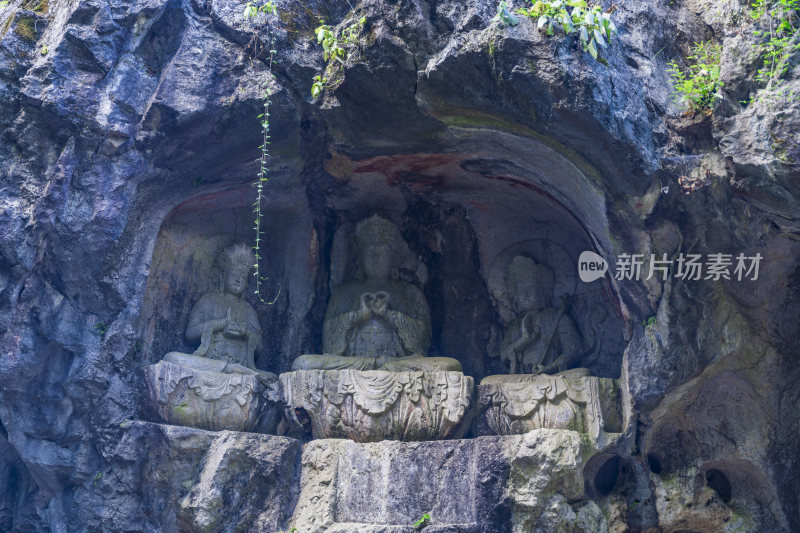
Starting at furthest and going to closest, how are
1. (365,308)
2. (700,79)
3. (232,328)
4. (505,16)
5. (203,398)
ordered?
(365,308), (232,328), (203,398), (700,79), (505,16)

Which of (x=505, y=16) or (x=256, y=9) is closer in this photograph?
(x=505, y=16)

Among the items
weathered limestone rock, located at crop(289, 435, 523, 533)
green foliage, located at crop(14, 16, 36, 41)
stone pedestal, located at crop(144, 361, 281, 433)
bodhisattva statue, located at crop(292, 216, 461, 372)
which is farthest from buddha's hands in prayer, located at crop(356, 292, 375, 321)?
green foliage, located at crop(14, 16, 36, 41)

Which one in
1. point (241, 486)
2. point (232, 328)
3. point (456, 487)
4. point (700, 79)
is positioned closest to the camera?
point (700, 79)

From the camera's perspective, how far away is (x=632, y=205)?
5.96m

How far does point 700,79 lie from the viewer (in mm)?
5805

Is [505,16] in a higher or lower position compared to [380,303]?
higher

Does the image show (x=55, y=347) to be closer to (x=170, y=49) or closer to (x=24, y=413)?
(x=24, y=413)

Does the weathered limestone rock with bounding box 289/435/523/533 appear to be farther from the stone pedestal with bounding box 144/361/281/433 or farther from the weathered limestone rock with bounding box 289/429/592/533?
the stone pedestal with bounding box 144/361/281/433

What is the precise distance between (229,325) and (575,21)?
3620mm

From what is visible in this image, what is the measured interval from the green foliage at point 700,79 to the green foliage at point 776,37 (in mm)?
323

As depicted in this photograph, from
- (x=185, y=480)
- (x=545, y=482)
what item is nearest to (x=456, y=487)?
(x=545, y=482)

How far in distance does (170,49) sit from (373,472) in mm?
3588

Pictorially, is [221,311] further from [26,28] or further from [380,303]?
Answer: [26,28]

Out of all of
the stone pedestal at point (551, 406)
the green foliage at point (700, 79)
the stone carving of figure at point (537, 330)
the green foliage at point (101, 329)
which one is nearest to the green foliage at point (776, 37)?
the green foliage at point (700, 79)
